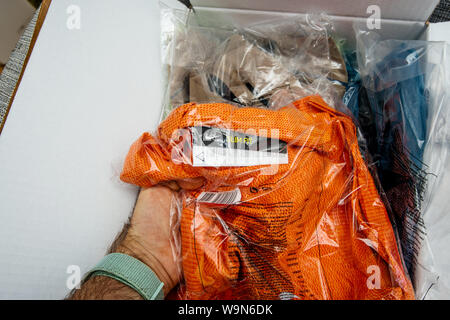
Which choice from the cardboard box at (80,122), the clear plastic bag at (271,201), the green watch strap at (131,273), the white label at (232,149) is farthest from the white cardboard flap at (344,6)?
the green watch strap at (131,273)

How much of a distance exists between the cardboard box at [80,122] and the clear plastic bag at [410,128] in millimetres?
121

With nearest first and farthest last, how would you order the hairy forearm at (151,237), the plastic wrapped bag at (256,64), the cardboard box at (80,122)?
the cardboard box at (80,122)
the hairy forearm at (151,237)
the plastic wrapped bag at (256,64)

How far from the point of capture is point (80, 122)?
1.78 ft

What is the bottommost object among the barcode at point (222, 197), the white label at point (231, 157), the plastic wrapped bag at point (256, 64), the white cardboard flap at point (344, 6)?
the barcode at point (222, 197)

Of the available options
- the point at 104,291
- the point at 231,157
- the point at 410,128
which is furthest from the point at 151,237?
the point at 410,128

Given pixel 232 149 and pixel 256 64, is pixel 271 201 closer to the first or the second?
pixel 232 149

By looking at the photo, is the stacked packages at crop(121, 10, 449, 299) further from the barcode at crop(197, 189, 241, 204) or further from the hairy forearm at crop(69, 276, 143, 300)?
the hairy forearm at crop(69, 276, 143, 300)

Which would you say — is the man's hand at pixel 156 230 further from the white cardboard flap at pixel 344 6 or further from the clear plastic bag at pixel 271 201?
the white cardboard flap at pixel 344 6

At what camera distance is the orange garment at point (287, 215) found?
50 centimetres

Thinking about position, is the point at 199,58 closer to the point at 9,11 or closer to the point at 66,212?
the point at 66,212

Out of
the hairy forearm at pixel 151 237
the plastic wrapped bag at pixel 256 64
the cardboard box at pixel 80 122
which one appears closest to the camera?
the cardboard box at pixel 80 122

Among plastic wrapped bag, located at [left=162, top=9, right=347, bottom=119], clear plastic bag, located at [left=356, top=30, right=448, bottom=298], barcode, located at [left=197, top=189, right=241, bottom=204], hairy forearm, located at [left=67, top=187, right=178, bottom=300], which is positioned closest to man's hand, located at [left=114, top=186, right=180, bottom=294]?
hairy forearm, located at [left=67, top=187, right=178, bottom=300]

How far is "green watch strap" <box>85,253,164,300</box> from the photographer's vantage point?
0.49 meters

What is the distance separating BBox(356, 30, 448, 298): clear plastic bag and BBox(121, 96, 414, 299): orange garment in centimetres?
6
